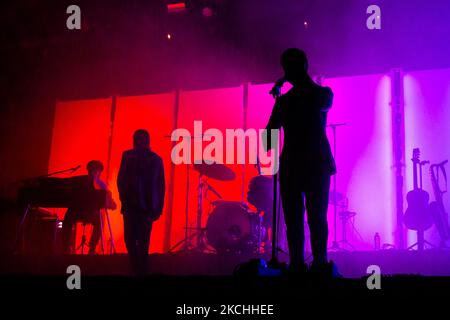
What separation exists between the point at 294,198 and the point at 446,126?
22.5 ft

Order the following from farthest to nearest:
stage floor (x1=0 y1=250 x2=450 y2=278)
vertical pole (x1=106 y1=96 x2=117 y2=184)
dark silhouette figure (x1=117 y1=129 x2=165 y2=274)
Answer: vertical pole (x1=106 y1=96 x2=117 y2=184) → stage floor (x1=0 y1=250 x2=450 y2=278) → dark silhouette figure (x1=117 y1=129 x2=165 y2=274)

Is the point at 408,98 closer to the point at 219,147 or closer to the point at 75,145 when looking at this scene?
the point at 219,147

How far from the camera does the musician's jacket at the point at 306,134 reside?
11.1 feet

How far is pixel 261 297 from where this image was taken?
99.0 inches

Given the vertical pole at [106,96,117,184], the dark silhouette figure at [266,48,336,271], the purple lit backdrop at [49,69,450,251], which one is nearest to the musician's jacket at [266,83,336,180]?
the dark silhouette figure at [266,48,336,271]

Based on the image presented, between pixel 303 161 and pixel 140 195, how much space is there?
2443 millimetres

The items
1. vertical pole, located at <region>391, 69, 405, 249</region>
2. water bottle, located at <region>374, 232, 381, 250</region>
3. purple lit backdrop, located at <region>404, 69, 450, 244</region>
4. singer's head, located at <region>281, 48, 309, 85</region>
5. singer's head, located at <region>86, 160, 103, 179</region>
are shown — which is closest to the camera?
singer's head, located at <region>281, 48, 309, 85</region>

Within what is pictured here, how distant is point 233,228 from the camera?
757 centimetres

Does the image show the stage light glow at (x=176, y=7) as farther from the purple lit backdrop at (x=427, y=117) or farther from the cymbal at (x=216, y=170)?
the purple lit backdrop at (x=427, y=117)

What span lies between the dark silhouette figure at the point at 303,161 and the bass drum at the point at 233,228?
4.02 m

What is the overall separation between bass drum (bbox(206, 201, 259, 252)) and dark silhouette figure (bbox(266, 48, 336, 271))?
4020 millimetres

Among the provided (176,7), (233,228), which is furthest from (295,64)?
(176,7)

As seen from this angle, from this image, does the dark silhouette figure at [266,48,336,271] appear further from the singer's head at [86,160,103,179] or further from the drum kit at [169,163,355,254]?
the singer's head at [86,160,103,179]

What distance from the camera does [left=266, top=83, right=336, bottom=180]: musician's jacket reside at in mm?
3375
